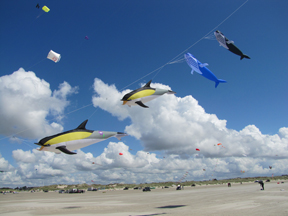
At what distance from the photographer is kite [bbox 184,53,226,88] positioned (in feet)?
59.4

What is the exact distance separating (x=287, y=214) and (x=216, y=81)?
1336cm

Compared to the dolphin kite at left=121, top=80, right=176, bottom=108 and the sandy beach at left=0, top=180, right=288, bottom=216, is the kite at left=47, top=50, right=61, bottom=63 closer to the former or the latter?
the dolphin kite at left=121, top=80, right=176, bottom=108

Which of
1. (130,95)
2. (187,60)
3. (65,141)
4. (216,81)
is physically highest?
(187,60)

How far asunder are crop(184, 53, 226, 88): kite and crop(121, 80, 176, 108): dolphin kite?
3.54 metres

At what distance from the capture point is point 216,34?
1872 centimetres

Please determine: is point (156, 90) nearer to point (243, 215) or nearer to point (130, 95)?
point (130, 95)

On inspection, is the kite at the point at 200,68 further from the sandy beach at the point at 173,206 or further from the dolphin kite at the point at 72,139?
the sandy beach at the point at 173,206

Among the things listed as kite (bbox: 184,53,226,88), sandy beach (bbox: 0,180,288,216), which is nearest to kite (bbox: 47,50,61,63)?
kite (bbox: 184,53,226,88)

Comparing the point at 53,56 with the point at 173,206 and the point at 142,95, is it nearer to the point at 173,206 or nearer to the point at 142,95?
the point at 142,95

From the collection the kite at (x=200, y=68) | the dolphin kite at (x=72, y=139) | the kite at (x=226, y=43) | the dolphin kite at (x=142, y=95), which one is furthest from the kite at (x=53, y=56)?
the kite at (x=226, y=43)

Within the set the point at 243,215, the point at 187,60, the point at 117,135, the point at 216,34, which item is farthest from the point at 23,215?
the point at 216,34

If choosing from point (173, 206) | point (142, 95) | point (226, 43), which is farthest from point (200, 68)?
point (173, 206)

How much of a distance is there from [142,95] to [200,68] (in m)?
6.28

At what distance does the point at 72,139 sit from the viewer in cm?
1103
